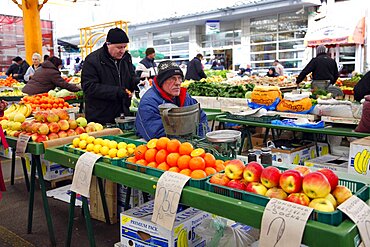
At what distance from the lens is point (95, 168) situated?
8.36ft

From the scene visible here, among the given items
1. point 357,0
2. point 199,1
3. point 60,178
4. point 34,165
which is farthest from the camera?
point 199,1

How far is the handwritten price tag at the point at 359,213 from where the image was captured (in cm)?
154

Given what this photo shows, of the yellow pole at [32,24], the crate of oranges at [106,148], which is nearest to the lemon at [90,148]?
the crate of oranges at [106,148]

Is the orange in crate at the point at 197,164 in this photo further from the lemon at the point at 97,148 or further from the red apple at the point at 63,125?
the red apple at the point at 63,125

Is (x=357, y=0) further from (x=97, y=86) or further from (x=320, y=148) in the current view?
(x=97, y=86)

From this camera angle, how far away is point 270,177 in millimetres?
1781

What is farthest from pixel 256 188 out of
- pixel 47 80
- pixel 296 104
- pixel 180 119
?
pixel 47 80

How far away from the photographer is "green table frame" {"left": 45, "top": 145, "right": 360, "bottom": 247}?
1466mm

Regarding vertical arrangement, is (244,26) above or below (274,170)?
above

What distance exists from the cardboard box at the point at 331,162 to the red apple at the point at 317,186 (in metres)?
2.63

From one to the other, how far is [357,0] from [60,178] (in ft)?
49.1

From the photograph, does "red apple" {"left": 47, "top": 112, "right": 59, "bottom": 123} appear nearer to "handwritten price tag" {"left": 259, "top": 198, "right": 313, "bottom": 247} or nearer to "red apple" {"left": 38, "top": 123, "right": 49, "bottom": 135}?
"red apple" {"left": 38, "top": 123, "right": 49, "bottom": 135}

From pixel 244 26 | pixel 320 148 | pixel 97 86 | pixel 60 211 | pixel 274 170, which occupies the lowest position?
pixel 60 211

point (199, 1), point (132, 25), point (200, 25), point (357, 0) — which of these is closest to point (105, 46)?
point (357, 0)
